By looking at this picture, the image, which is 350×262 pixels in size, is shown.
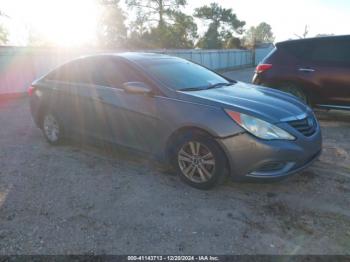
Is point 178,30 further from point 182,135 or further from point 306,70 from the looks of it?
point 182,135

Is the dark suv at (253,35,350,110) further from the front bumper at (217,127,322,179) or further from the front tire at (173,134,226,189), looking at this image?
the front tire at (173,134,226,189)

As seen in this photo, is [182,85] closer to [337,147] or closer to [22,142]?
[337,147]

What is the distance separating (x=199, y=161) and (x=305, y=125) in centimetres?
125

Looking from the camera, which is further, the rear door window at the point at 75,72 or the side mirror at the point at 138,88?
the rear door window at the point at 75,72

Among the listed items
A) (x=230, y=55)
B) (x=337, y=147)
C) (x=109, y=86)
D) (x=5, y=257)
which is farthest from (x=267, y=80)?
(x=230, y=55)

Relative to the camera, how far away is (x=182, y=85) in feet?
13.3

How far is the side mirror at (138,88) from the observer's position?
12.6 ft

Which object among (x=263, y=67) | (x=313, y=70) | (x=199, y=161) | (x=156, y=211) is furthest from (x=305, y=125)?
(x=263, y=67)

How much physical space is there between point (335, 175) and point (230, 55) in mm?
23090

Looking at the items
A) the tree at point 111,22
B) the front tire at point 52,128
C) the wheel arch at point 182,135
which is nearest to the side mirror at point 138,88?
the wheel arch at point 182,135

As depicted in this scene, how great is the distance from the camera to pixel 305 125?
143 inches

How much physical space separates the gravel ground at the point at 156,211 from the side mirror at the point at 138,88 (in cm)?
104

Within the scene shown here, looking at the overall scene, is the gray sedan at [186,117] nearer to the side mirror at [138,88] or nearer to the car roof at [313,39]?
the side mirror at [138,88]

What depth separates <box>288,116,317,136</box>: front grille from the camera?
3498 mm
